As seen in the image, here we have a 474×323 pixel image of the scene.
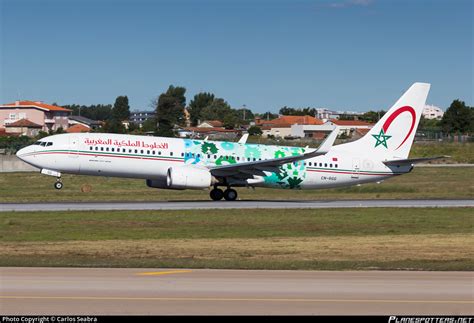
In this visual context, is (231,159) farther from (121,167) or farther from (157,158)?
(121,167)

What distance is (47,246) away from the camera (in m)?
28.2

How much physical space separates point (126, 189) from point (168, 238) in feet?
99.3

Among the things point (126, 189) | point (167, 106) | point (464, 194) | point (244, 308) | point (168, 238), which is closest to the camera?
point (244, 308)

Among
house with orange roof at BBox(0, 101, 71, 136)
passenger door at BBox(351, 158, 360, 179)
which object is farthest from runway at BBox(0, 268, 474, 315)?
house with orange roof at BBox(0, 101, 71, 136)

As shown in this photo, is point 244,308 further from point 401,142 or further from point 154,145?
point 401,142

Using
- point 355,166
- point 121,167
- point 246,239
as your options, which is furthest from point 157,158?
point 246,239

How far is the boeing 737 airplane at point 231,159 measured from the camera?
45.2 metres

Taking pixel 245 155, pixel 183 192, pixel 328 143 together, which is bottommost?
pixel 183 192

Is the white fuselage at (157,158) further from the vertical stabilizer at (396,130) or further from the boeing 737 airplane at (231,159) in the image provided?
the vertical stabilizer at (396,130)

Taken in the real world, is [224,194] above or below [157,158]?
below

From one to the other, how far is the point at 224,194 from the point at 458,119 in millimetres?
123399

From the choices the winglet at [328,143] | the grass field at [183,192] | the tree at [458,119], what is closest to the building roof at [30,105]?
the tree at [458,119]

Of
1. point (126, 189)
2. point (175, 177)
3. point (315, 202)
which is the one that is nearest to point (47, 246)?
point (175, 177)

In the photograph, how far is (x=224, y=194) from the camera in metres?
47.8
